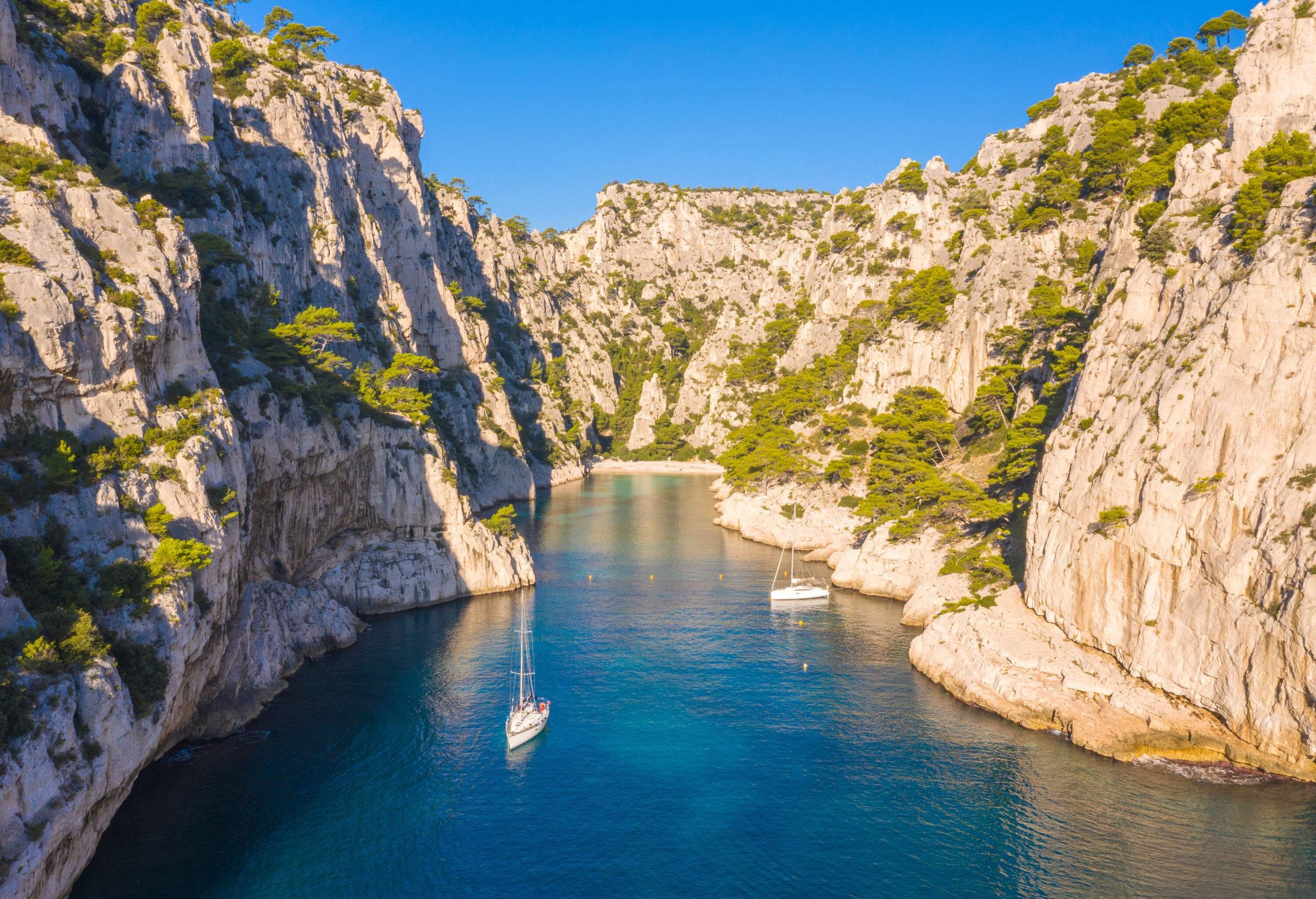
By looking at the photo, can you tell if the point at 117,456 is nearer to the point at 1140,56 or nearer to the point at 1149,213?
the point at 1149,213

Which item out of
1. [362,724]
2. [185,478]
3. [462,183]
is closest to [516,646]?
[362,724]

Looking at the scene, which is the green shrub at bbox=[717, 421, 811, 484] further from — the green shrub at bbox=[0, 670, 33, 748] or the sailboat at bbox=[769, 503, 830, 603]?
the green shrub at bbox=[0, 670, 33, 748]

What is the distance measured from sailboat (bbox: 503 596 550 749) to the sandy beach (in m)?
113

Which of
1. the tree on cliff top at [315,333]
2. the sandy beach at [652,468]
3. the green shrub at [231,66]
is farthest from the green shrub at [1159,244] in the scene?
the sandy beach at [652,468]

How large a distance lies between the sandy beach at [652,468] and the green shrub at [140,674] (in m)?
134

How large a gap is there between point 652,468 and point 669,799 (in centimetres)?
13448

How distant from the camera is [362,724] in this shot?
40688 mm

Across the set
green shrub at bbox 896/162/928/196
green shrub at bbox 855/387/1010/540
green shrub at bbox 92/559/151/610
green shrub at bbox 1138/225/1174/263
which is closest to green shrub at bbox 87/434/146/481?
green shrub at bbox 92/559/151/610

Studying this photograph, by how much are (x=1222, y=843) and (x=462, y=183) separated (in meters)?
150

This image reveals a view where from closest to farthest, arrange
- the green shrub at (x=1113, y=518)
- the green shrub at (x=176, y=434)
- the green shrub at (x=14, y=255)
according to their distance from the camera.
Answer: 1. the green shrub at (x=14, y=255)
2. the green shrub at (x=176, y=434)
3. the green shrub at (x=1113, y=518)

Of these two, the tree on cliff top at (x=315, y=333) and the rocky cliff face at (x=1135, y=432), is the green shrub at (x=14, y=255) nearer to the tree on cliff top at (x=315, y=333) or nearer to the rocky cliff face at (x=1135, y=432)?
the tree on cliff top at (x=315, y=333)

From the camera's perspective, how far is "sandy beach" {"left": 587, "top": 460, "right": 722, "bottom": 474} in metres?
163

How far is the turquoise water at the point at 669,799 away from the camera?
28.2 m

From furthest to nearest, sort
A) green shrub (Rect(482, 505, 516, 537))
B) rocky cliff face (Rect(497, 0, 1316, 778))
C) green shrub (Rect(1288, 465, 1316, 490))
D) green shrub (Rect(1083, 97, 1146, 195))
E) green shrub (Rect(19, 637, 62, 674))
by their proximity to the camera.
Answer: green shrub (Rect(1083, 97, 1146, 195)) → green shrub (Rect(482, 505, 516, 537)) → rocky cliff face (Rect(497, 0, 1316, 778)) → green shrub (Rect(1288, 465, 1316, 490)) → green shrub (Rect(19, 637, 62, 674))
